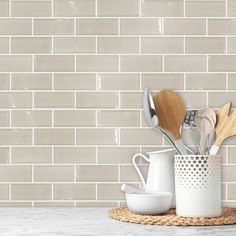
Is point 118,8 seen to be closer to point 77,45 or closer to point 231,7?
point 77,45

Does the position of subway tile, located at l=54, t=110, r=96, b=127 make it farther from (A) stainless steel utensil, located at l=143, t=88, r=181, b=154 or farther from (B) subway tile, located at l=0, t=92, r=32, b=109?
(A) stainless steel utensil, located at l=143, t=88, r=181, b=154

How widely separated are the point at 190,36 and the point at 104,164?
0.55 m

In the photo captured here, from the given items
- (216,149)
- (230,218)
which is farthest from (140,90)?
(230,218)

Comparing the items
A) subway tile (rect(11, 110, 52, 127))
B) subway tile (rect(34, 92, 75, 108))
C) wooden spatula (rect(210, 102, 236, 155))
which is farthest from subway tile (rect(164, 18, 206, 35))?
subway tile (rect(11, 110, 52, 127))

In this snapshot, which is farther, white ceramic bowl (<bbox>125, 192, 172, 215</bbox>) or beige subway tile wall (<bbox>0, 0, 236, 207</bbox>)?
beige subway tile wall (<bbox>0, 0, 236, 207</bbox>)

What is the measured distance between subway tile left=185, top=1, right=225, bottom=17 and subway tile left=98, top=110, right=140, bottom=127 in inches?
16.4

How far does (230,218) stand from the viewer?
5.30 ft

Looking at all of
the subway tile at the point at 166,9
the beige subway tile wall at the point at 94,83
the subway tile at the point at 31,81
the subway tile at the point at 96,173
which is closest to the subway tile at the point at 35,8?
the beige subway tile wall at the point at 94,83

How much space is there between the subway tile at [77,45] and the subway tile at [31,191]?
19.4 inches

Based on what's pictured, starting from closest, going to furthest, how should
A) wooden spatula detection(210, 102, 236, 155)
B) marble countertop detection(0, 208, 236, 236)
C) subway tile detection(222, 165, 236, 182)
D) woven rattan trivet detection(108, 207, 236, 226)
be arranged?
marble countertop detection(0, 208, 236, 236)
woven rattan trivet detection(108, 207, 236, 226)
wooden spatula detection(210, 102, 236, 155)
subway tile detection(222, 165, 236, 182)

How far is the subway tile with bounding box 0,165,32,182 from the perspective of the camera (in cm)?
198

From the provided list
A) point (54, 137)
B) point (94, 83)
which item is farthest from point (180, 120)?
point (54, 137)

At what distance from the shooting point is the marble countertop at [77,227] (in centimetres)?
145

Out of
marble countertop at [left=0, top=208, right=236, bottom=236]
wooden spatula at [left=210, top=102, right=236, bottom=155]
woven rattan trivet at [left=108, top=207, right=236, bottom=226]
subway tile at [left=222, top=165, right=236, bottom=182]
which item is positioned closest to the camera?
marble countertop at [left=0, top=208, right=236, bottom=236]
